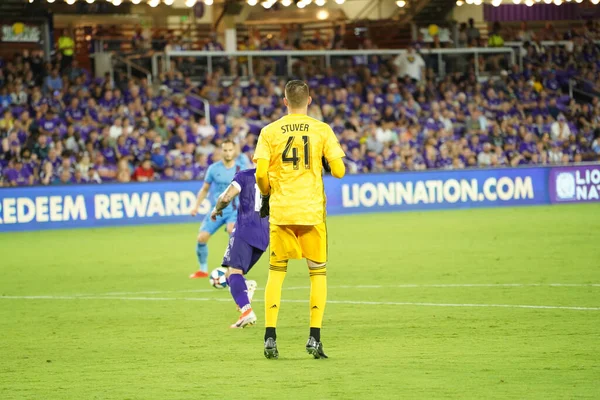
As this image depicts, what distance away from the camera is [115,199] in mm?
25906

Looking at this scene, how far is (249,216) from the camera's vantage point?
10742mm

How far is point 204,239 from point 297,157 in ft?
24.5

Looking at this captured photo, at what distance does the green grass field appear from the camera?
297 inches

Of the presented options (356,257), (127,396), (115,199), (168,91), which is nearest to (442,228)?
(356,257)

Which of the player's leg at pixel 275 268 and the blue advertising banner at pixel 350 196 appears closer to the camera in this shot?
the player's leg at pixel 275 268

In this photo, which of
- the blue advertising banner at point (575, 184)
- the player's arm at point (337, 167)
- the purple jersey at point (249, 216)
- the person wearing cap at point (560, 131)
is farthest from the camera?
the person wearing cap at point (560, 131)

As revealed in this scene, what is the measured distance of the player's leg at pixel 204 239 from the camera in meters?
15.8

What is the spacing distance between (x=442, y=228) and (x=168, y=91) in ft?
40.9

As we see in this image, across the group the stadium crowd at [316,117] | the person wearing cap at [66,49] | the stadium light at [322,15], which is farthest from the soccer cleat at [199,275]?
the stadium light at [322,15]

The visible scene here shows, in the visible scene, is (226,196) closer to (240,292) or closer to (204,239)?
(240,292)

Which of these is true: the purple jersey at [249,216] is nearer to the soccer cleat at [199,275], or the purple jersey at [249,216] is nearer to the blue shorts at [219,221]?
the blue shorts at [219,221]

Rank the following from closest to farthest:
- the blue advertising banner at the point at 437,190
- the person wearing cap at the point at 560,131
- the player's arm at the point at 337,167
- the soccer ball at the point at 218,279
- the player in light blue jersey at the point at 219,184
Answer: the player's arm at the point at 337,167
the soccer ball at the point at 218,279
the player in light blue jersey at the point at 219,184
the blue advertising banner at the point at 437,190
the person wearing cap at the point at 560,131

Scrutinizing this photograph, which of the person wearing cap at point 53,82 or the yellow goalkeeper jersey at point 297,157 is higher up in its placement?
the person wearing cap at point 53,82

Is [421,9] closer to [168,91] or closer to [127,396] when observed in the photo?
[168,91]
